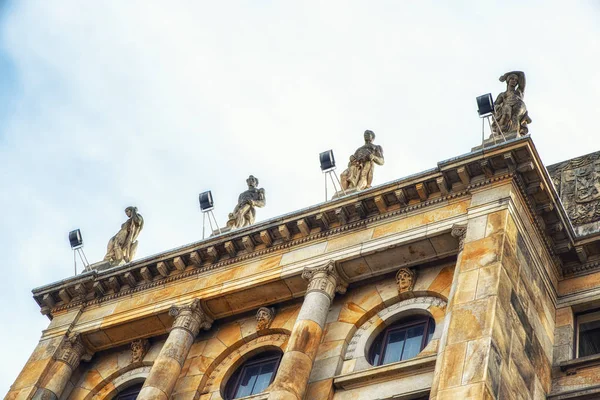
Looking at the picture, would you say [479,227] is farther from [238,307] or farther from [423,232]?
[238,307]

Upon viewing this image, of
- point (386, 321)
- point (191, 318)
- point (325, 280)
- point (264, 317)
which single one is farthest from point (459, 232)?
point (191, 318)

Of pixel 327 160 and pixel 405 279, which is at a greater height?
pixel 327 160

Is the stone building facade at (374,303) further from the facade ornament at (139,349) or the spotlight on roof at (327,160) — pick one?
the spotlight on roof at (327,160)

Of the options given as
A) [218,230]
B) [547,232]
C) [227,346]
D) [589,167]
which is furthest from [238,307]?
[589,167]

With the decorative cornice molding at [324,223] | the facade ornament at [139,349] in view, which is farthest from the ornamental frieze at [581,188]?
the facade ornament at [139,349]

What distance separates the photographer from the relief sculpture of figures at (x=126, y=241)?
34.3 meters

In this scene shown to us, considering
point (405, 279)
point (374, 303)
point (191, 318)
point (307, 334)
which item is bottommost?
point (307, 334)

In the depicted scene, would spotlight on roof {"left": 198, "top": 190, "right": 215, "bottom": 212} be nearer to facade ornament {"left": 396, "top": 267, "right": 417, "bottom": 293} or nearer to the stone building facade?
the stone building facade

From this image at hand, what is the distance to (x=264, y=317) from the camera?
29078mm

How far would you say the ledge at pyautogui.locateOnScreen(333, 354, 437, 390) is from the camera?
2438 centimetres

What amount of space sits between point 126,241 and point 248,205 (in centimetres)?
476

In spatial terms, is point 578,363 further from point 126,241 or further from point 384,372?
point 126,241

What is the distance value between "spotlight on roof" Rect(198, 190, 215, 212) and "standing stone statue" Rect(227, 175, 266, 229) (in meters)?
0.93

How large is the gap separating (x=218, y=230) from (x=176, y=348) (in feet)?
18.2
